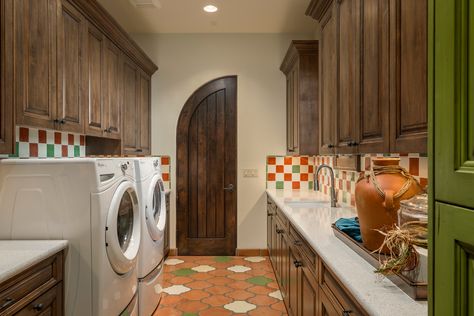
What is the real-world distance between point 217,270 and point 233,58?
254 cm

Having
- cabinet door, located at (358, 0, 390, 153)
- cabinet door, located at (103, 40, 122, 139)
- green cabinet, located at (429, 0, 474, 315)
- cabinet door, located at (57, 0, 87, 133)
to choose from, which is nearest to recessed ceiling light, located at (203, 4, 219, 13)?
cabinet door, located at (103, 40, 122, 139)

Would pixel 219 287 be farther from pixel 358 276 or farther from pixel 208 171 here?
pixel 358 276

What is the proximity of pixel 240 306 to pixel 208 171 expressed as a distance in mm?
1957

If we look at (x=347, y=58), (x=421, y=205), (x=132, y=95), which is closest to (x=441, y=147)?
(x=421, y=205)

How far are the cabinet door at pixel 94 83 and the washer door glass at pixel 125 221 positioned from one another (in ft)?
Result: 2.25

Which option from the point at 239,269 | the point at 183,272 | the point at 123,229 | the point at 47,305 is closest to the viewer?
the point at 47,305

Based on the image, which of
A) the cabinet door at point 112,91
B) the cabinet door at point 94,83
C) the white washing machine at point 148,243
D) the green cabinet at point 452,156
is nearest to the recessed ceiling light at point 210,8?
the cabinet door at point 112,91

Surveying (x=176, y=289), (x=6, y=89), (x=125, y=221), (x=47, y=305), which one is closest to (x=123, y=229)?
(x=125, y=221)

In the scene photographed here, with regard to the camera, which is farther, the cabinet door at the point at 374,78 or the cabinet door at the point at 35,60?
the cabinet door at the point at 35,60

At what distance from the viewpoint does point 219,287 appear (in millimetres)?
3512

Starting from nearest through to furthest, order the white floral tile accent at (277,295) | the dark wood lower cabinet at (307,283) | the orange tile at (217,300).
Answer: the dark wood lower cabinet at (307,283)
the orange tile at (217,300)
the white floral tile accent at (277,295)

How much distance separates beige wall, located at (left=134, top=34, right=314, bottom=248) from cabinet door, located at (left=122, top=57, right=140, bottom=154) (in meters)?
0.60

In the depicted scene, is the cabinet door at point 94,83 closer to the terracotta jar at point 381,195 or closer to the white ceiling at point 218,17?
the white ceiling at point 218,17

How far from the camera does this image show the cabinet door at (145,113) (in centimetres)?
422
